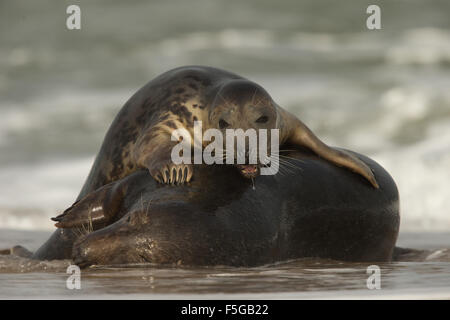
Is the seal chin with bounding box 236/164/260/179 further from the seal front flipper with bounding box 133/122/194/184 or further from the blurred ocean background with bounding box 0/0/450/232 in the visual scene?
the blurred ocean background with bounding box 0/0/450/232

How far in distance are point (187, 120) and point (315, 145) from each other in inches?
33.3

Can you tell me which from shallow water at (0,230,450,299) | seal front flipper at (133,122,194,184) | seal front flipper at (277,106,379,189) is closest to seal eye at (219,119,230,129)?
seal front flipper at (133,122,194,184)

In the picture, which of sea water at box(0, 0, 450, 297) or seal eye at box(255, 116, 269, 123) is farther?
sea water at box(0, 0, 450, 297)

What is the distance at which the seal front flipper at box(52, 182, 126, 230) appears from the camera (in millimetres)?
5578

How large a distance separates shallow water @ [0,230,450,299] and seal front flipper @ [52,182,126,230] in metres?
0.30

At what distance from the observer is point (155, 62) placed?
18.2 meters

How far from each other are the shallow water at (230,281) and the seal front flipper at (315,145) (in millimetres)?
659

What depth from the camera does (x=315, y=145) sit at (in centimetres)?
625

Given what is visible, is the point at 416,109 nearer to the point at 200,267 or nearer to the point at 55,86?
the point at 55,86

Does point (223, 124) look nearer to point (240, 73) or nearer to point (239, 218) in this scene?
point (239, 218)

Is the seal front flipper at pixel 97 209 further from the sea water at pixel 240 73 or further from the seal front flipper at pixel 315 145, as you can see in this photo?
the sea water at pixel 240 73

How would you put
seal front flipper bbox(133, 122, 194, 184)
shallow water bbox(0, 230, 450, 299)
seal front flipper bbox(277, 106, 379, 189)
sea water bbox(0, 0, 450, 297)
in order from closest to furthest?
shallow water bbox(0, 230, 450, 299) → seal front flipper bbox(133, 122, 194, 184) → seal front flipper bbox(277, 106, 379, 189) → sea water bbox(0, 0, 450, 297)

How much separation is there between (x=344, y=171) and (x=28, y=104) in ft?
36.5
